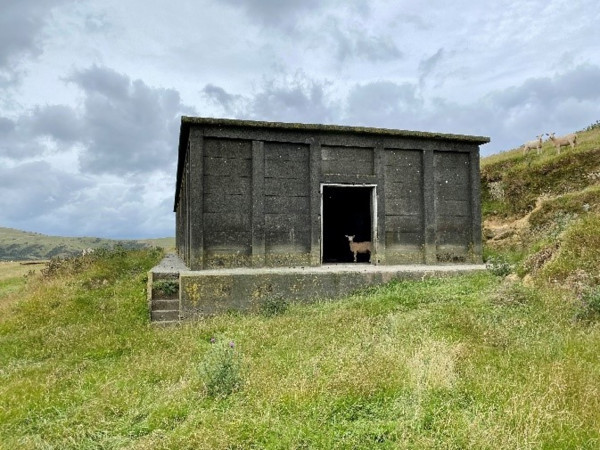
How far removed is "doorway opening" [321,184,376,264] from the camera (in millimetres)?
20312

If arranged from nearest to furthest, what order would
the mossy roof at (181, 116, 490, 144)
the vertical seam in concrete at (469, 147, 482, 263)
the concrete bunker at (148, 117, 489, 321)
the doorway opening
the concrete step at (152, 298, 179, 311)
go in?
the concrete step at (152, 298, 179, 311) < the concrete bunker at (148, 117, 489, 321) < the mossy roof at (181, 116, 490, 144) < the vertical seam in concrete at (469, 147, 482, 263) < the doorway opening

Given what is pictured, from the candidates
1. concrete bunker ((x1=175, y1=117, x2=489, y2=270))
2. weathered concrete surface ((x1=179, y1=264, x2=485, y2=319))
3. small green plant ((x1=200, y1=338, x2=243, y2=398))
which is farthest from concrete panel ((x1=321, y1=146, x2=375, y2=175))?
small green plant ((x1=200, y1=338, x2=243, y2=398))

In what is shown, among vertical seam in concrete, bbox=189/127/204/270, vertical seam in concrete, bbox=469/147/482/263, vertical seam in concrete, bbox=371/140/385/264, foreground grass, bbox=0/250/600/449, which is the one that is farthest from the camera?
vertical seam in concrete, bbox=469/147/482/263

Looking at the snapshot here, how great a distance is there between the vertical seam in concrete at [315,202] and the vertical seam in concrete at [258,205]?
4.84ft

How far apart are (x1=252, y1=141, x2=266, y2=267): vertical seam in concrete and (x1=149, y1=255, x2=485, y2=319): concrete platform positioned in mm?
559

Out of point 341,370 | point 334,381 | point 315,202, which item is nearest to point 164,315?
point 315,202

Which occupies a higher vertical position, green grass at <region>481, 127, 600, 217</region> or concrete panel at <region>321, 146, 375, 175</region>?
green grass at <region>481, 127, 600, 217</region>

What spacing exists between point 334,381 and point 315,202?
837 cm

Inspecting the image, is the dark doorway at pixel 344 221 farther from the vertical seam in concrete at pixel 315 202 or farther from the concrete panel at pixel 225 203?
the concrete panel at pixel 225 203

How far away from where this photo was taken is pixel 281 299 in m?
11.6

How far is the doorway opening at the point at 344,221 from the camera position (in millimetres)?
20312

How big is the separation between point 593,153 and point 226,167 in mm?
23189

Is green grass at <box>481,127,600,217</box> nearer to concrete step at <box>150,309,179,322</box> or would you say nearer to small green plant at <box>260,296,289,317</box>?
small green plant at <box>260,296,289,317</box>

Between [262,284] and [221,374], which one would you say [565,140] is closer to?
[262,284]
